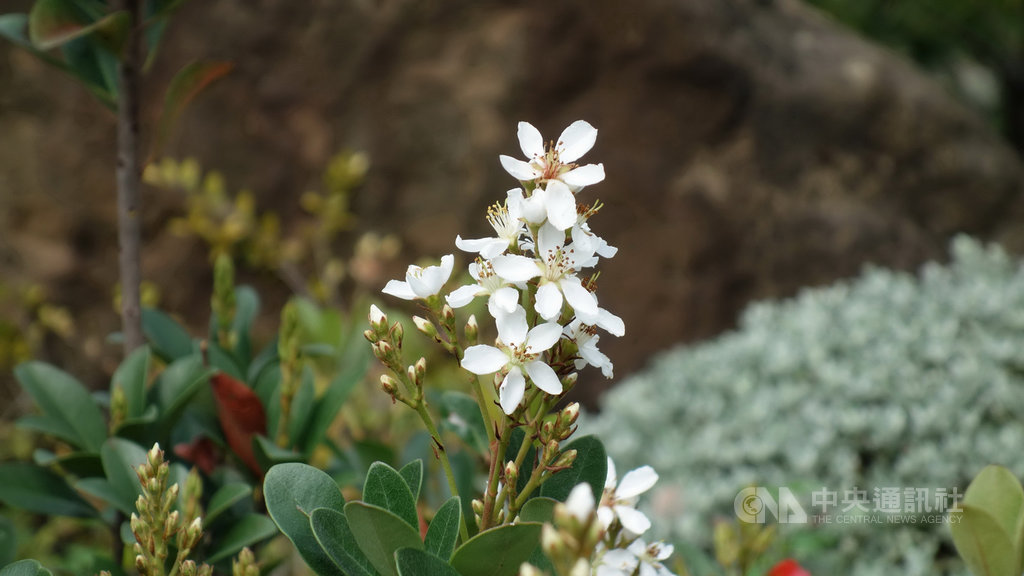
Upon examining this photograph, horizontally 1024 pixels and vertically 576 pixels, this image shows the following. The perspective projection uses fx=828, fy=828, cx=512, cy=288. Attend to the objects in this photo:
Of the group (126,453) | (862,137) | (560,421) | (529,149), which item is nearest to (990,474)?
(560,421)

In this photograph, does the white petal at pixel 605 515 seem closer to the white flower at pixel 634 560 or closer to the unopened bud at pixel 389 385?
the white flower at pixel 634 560

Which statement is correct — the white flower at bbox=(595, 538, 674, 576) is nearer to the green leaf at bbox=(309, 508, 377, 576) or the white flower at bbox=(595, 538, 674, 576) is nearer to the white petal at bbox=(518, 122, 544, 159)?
the green leaf at bbox=(309, 508, 377, 576)

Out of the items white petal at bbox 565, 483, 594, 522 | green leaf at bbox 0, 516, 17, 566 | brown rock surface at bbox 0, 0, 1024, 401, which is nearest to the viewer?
white petal at bbox 565, 483, 594, 522

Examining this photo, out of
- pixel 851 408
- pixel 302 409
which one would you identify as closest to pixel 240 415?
pixel 302 409

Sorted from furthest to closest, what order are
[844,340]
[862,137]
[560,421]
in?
[862,137] → [844,340] → [560,421]

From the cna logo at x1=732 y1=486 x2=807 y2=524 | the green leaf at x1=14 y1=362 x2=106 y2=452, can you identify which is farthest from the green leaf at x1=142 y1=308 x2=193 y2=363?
the cna logo at x1=732 y1=486 x2=807 y2=524

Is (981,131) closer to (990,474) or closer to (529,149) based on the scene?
(990,474)

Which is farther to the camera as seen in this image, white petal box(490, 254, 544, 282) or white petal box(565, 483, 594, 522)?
white petal box(490, 254, 544, 282)

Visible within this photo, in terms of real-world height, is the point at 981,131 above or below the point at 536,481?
below
